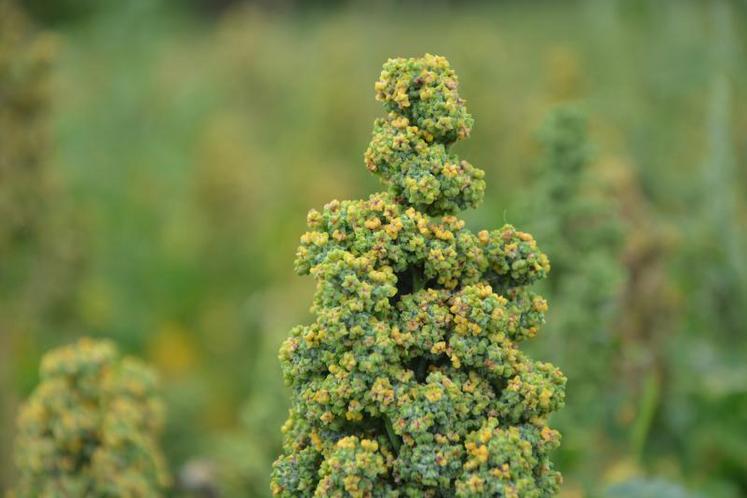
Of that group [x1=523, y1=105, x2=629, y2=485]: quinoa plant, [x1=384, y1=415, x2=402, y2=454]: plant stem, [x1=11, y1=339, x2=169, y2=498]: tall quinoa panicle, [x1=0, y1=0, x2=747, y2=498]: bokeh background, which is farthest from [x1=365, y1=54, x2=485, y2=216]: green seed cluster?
[x1=523, y1=105, x2=629, y2=485]: quinoa plant

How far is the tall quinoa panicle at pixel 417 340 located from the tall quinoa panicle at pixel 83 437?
128 centimetres

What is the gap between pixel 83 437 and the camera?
414 cm

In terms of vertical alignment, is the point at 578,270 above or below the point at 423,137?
above

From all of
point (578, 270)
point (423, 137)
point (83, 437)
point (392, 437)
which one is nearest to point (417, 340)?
point (392, 437)

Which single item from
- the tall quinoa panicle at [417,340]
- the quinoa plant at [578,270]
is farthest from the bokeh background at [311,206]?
the tall quinoa panicle at [417,340]

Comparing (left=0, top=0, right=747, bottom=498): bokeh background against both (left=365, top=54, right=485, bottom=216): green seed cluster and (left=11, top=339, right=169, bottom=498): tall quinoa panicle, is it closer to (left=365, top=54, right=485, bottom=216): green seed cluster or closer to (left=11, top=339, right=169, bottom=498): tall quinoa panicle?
(left=11, top=339, right=169, bottom=498): tall quinoa panicle

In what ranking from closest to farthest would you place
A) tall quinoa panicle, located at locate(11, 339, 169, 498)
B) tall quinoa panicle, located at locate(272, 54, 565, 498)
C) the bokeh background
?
1. tall quinoa panicle, located at locate(272, 54, 565, 498)
2. tall quinoa panicle, located at locate(11, 339, 169, 498)
3. the bokeh background

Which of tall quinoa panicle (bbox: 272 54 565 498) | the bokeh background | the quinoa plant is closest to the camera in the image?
tall quinoa panicle (bbox: 272 54 565 498)

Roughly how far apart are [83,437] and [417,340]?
6.05 feet

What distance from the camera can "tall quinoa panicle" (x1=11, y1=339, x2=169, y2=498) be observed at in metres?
4.07

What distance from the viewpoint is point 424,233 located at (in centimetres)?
299

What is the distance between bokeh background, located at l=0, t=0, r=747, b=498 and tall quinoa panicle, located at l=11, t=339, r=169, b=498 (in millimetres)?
673

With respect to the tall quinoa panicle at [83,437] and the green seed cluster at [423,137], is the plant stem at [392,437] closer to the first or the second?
the green seed cluster at [423,137]

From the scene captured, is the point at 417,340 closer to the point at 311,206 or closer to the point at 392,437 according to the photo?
the point at 392,437
